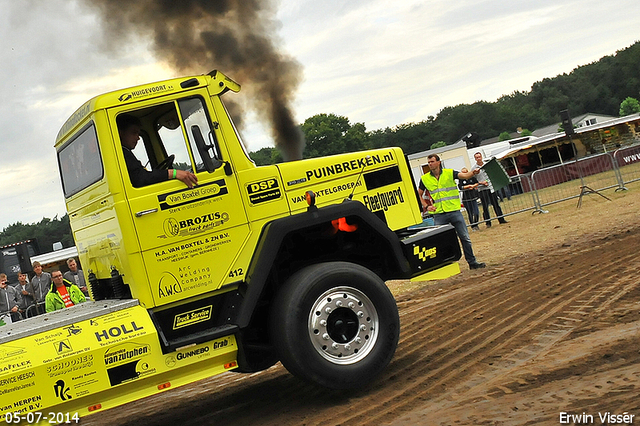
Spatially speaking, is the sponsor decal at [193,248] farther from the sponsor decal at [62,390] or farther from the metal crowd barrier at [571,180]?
the metal crowd barrier at [571,180]

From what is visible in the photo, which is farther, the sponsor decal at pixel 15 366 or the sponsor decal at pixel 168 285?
the sponsor decal at pixel 168 285

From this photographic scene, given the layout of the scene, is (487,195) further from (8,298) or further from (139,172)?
(139,172)

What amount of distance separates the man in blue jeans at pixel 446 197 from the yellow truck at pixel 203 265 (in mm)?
5696

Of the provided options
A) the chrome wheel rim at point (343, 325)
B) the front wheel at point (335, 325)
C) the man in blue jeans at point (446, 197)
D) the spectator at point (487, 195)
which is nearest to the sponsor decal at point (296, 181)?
the front wheel at point (335, 325)

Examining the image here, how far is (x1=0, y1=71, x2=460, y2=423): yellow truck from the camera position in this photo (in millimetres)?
5012

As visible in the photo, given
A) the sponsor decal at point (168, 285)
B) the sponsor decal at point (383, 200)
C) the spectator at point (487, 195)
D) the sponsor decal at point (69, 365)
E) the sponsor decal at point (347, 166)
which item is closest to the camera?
the sponsor decal at point (69, 365)

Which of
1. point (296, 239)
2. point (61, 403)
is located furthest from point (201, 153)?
point (61, 403)

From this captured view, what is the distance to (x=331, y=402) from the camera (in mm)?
5676

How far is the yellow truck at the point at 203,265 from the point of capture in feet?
16.4

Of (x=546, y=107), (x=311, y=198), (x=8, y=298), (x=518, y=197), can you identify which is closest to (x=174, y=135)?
(x=311, y=198)

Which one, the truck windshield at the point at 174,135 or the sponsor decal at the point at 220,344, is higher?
the truck windshield at the point at 174,135

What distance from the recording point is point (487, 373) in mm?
5512

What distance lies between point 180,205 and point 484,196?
586 inches

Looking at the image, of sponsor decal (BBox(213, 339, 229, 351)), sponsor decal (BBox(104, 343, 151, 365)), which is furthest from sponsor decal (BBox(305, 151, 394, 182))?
sponsor decal (BBox(104, 343, 151, 365))
